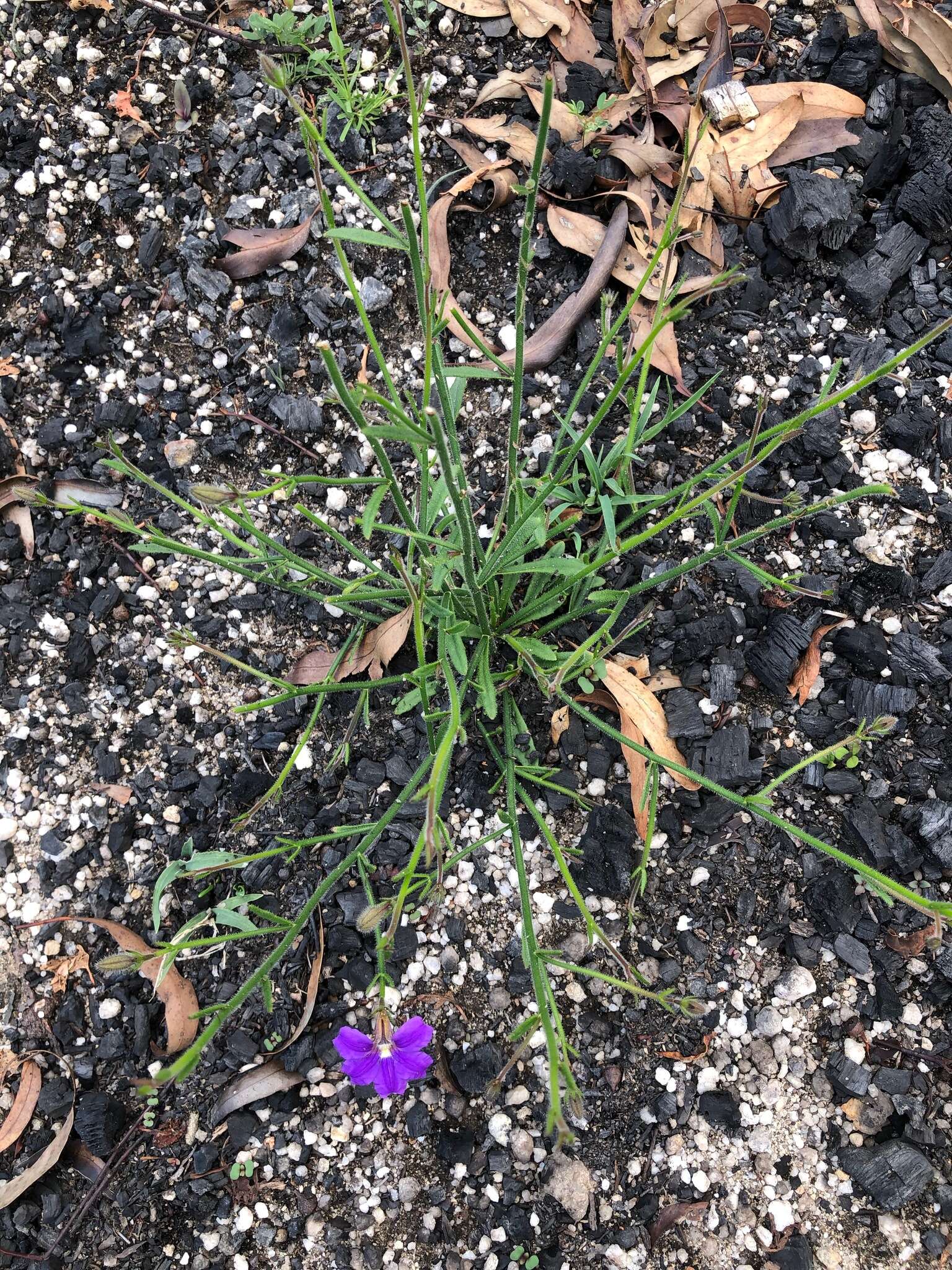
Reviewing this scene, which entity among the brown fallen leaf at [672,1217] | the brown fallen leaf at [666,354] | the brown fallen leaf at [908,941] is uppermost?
the brown fallen leaf at [666,354]

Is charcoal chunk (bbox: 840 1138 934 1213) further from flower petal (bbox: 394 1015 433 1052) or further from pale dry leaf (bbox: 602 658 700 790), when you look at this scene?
flower petal (bbox: 394 1015 433 1052)

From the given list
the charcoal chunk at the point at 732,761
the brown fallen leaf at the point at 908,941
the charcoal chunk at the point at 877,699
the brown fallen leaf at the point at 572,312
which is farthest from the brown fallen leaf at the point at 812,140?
the brown fallen leaf at the point at 908,941

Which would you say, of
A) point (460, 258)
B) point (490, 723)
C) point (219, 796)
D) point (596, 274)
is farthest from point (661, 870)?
point (460, 258)

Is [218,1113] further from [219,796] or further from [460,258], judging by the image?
[460,258]

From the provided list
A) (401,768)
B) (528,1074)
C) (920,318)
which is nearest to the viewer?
(528,1074)

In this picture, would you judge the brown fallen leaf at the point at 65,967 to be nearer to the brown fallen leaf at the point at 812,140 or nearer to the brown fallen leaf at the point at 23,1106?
the brown fallen leaf at the point at 23,1106

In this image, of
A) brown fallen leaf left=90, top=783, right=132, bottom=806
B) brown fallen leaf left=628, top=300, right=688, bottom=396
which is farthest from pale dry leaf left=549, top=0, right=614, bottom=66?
brown fallen leaf left=90, top=783, right=132, bottom=806

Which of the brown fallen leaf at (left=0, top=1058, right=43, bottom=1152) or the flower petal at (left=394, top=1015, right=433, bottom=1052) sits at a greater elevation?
the flower petal at (left=394, top=1015, right=433, bottom=1052)
